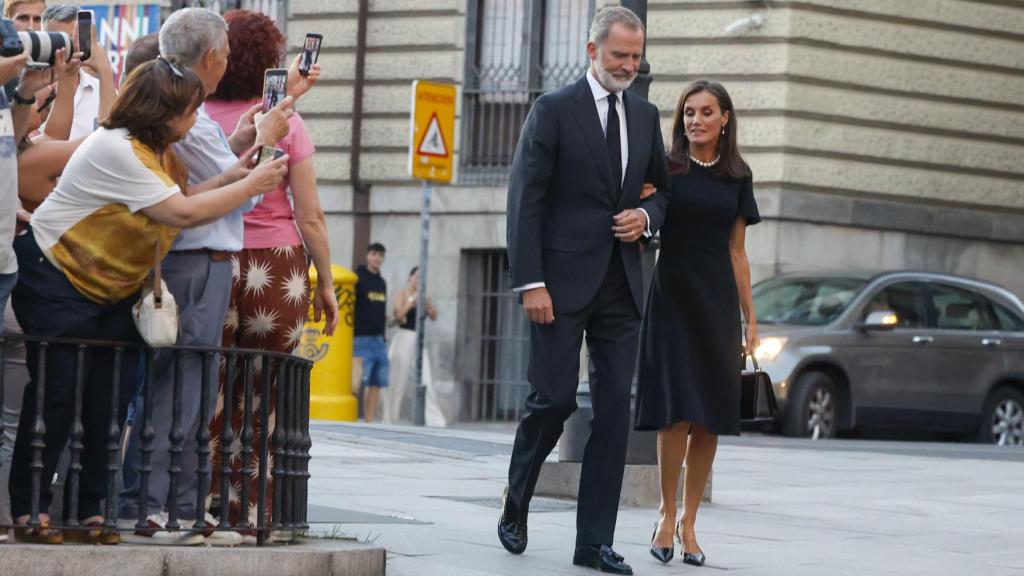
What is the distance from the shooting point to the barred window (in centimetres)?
2264

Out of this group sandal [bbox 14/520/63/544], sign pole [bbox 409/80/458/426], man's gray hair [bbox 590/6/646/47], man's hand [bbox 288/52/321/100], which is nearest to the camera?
sandal [bbox 14/520/63/544]

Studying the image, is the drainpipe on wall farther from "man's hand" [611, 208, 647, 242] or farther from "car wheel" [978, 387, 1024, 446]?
"man's hand" [611, 208, 647, 242]

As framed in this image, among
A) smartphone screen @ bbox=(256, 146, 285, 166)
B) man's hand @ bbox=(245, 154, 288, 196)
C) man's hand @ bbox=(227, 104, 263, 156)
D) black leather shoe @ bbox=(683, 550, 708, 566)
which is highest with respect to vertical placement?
man's hand @ bbox=(227, 104, 263, 156)

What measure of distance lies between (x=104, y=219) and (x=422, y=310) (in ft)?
43.2

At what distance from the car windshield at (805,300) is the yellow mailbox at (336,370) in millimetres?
3904

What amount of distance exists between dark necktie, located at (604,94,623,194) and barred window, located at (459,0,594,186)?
14.5 m

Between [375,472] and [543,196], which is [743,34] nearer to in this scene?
[375,472]

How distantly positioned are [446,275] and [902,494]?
11333mm

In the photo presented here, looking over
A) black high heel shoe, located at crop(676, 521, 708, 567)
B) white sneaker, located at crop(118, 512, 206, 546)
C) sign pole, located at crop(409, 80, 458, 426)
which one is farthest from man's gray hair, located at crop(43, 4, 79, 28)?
sign pole, located at crop(409, 80, 458, 426)

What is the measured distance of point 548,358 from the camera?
7.87 meters

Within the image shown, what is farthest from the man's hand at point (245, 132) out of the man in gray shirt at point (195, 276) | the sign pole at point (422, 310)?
the sign pole at point (422, 310)

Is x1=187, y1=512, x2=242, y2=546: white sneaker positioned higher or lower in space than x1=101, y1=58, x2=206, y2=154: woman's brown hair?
lower

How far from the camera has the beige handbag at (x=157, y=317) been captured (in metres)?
6.61

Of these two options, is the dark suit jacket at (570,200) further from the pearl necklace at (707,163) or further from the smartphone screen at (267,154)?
the smartphone screen at (267,154)
